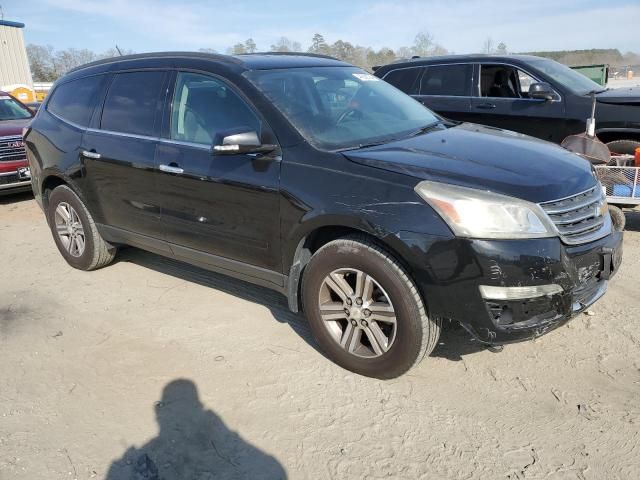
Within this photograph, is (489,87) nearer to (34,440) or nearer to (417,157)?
(417,157)

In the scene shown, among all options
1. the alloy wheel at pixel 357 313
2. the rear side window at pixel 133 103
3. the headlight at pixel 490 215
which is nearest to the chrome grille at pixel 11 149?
the rear side window at pixel 133 103

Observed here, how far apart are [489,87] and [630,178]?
7.81 ft

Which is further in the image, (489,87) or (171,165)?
(489,87)

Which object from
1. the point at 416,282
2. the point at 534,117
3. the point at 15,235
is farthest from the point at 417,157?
→ the point at 15,235

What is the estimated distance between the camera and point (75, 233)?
5055mm

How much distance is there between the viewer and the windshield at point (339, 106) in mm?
3428

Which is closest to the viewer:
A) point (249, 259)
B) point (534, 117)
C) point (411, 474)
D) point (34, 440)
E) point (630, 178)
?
point (411, 474)

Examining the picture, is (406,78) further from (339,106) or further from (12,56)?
(12,56)

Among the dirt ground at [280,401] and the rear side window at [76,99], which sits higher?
the rear side window at [76,99]

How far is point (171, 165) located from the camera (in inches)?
151

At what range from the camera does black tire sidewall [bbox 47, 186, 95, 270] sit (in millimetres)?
4855

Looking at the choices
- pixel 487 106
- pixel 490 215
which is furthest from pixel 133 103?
pixel 487 106

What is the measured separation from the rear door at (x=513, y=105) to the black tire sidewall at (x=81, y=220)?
15.4 ft

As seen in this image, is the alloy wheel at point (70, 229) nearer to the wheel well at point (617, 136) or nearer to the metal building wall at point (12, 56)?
the wheel well at point (617, 136)
